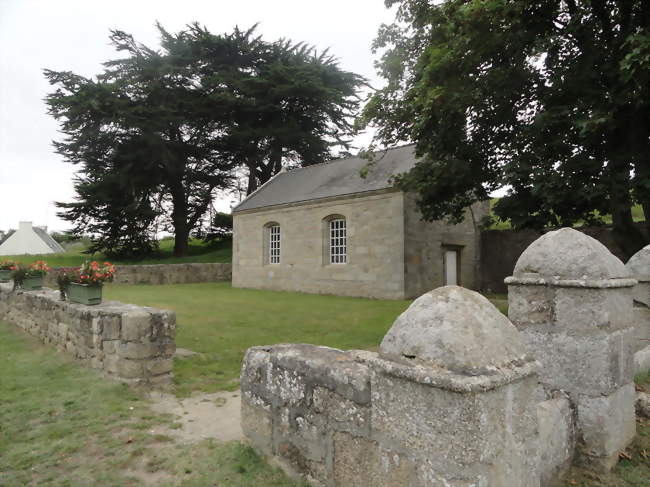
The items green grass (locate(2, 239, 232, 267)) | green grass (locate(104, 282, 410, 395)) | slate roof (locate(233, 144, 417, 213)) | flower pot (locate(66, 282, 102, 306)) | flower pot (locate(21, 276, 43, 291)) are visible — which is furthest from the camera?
green grass (locate(2, 239, 232, 267))

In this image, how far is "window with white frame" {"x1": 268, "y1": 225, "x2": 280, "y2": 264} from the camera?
20.4m

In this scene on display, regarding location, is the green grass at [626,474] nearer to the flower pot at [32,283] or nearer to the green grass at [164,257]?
the flower pot at [32,283]

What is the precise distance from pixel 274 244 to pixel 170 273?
251 inches

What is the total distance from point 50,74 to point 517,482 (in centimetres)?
3312

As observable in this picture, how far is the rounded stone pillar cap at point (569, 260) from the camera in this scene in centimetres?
269

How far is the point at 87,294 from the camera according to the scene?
6172mm

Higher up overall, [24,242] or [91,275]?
[24,242]

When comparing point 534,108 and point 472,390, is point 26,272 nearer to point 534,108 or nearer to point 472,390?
point 472,390

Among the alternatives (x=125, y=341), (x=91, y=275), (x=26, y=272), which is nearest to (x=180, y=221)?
(x=26, y=272)

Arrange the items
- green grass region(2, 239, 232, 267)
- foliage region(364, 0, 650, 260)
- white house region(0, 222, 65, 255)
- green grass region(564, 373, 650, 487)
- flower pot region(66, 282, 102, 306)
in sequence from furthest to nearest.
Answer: white house region(0, 222, 65, 255) < green grass region(2, 239, 232, 267) < foliage region(364, 0, 650, 260) < flower pot region(66, 282, 102, 306) < green grass region(564, 373, 650, 487)

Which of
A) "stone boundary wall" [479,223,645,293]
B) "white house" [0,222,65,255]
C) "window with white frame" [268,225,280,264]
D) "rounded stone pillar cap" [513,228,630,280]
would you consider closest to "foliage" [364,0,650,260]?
"rounded stone pillar cap" [513,228,630,280]

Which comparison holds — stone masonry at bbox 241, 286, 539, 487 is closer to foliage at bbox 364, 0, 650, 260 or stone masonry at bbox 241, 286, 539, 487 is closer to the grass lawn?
the grass lawn

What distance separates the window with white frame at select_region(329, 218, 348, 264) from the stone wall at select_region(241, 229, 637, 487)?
14.1m

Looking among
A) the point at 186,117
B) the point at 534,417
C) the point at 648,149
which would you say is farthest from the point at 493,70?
the point at 186,117
